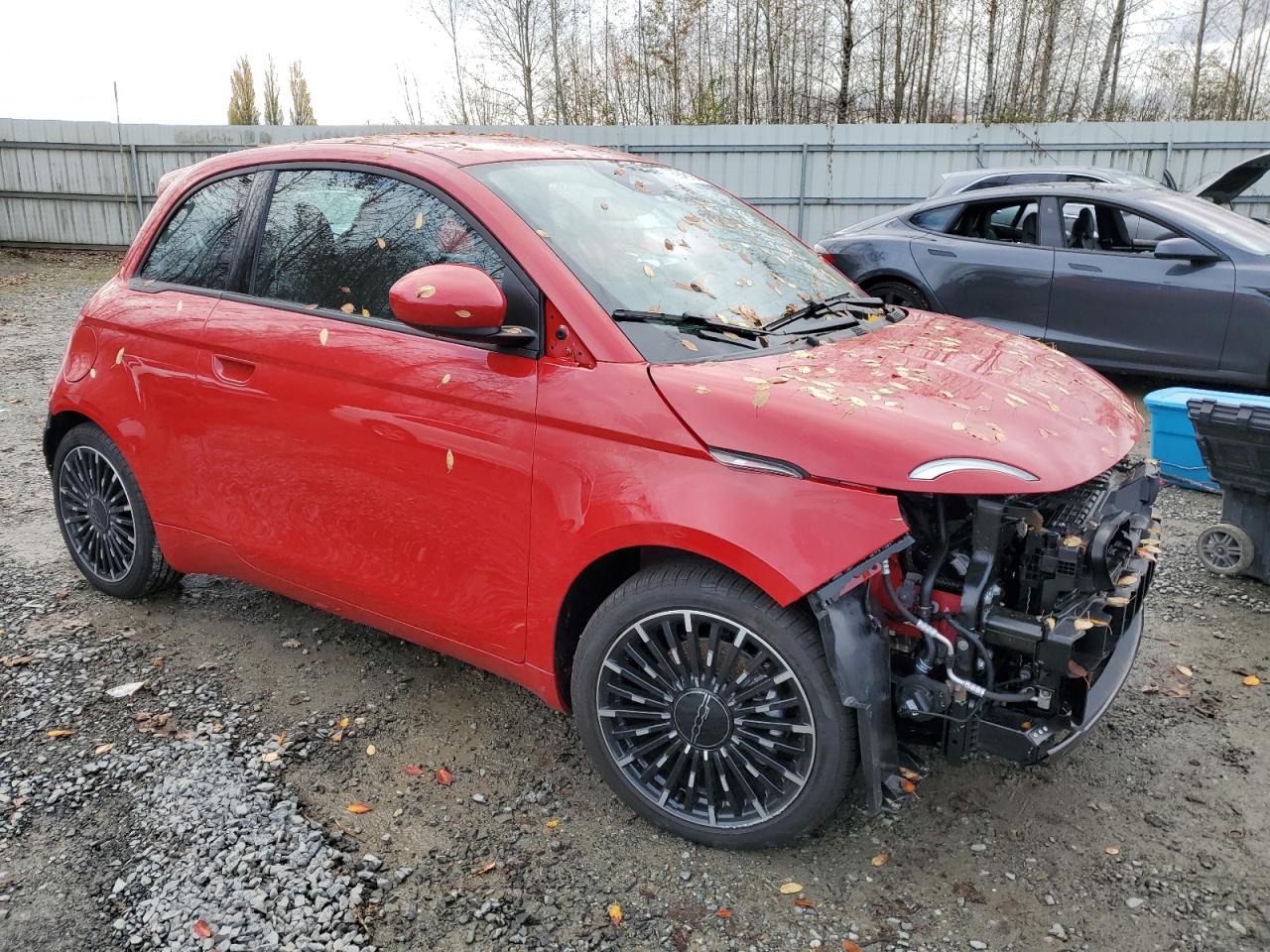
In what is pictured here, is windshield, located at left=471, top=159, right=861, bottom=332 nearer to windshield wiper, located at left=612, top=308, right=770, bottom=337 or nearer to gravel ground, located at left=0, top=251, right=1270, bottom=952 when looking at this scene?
windshield wiper, located at left=612, top=308, right=770, bottom=337

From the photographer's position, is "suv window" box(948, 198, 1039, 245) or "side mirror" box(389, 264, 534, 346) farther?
"suv window" box(948, 198, 1039, 245)

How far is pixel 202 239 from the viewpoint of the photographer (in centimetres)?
378

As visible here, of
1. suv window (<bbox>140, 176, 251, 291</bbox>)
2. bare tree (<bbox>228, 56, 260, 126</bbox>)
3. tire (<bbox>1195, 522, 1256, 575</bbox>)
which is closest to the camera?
suv window (<bbox>140, 176, 251, 291</bbox>)

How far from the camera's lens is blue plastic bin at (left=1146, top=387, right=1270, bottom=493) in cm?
505

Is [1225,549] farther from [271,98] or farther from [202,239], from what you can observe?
[271,98]

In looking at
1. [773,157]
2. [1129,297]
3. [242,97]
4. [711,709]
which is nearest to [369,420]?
[711,709]

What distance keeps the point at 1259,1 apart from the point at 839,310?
2474cm

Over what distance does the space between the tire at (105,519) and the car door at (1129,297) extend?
621 cm

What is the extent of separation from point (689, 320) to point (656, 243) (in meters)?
0.41

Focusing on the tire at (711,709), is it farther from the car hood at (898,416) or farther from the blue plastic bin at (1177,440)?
the blue plastic bin at (1177,440)

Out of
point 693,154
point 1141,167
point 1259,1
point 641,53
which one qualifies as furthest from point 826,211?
point 1259,1

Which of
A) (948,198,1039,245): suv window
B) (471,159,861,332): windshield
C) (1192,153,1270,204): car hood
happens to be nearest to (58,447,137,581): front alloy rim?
(471,159,861,332): windshield

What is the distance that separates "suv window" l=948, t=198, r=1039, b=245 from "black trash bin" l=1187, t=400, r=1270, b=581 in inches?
149

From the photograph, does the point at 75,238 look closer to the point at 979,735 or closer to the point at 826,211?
the point at 826,211
